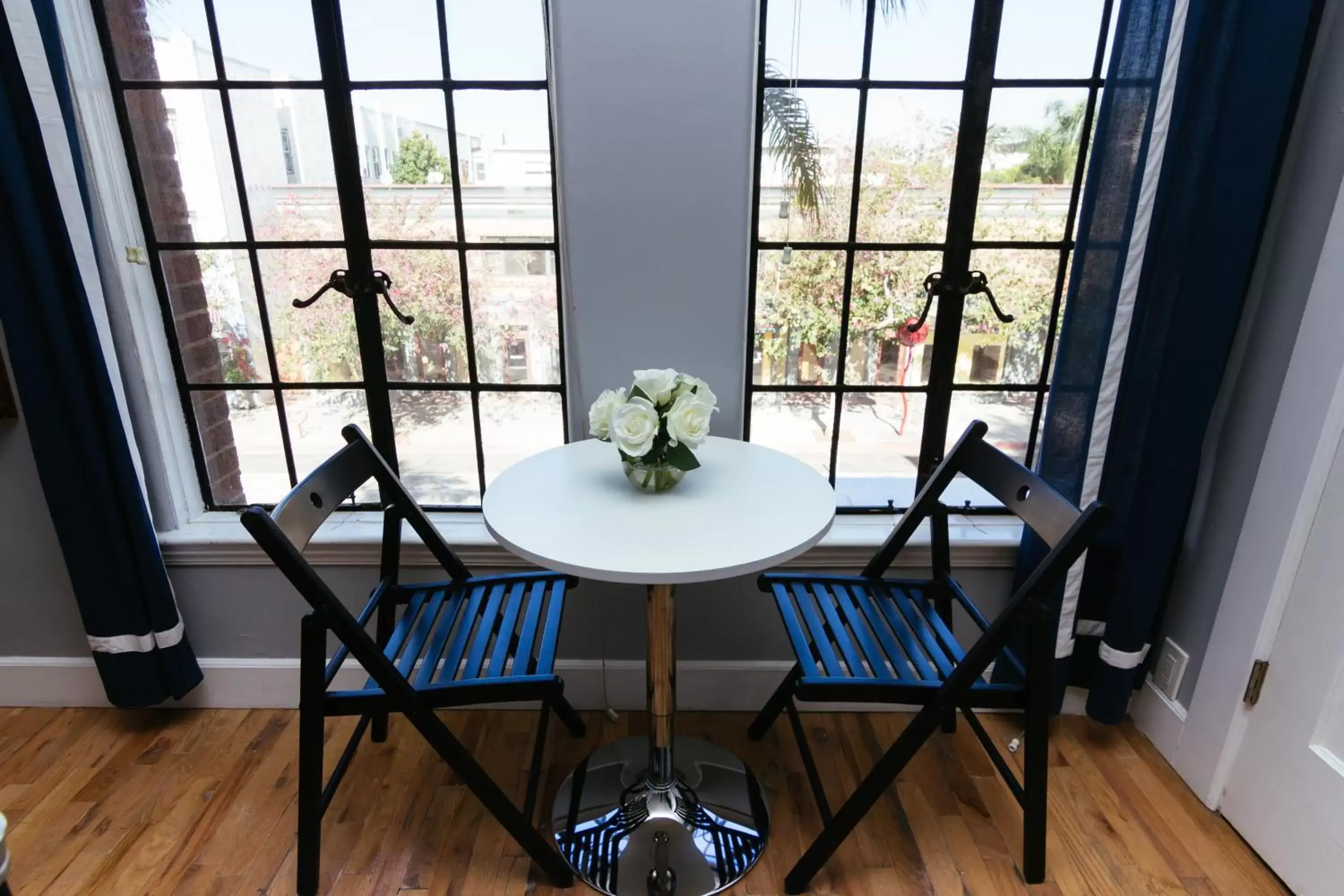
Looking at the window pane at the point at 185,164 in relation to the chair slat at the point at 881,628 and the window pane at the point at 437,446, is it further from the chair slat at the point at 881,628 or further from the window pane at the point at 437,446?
the chair slat at the point at 881,628

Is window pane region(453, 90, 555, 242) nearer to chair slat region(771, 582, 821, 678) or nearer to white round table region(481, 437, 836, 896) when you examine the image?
white round table region(481, 437, 836, 896)

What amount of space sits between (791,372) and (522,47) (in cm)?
100

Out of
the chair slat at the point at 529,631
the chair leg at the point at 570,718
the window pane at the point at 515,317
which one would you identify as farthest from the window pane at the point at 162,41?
the chair leg at the point at 570,718

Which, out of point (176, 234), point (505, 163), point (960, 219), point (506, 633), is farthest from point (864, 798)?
point (176, 234)

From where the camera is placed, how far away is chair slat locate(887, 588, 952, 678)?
1.37 m

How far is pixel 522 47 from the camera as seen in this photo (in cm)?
160

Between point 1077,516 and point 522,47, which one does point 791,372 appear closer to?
point 1077,516

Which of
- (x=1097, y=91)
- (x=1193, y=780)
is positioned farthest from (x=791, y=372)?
(x=1193, y=780)

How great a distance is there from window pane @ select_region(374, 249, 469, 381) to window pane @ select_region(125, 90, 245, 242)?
389 millimetres

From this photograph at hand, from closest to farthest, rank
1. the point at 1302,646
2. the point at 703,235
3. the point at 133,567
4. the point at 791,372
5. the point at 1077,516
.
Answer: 1. the point at 1077,516
2. the point at 1302,646
3. the point at 703,235
4. the point at 133,567
5. the point at 791,372

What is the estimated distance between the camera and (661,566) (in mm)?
1085

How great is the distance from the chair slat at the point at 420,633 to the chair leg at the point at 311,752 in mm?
143

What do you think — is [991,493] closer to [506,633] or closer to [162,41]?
[506,633]

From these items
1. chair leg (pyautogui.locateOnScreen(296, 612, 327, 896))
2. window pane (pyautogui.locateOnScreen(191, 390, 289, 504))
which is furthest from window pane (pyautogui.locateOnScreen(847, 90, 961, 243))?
window pane (pyautogui.locateOnScreen(191, 390, 289, 504))
